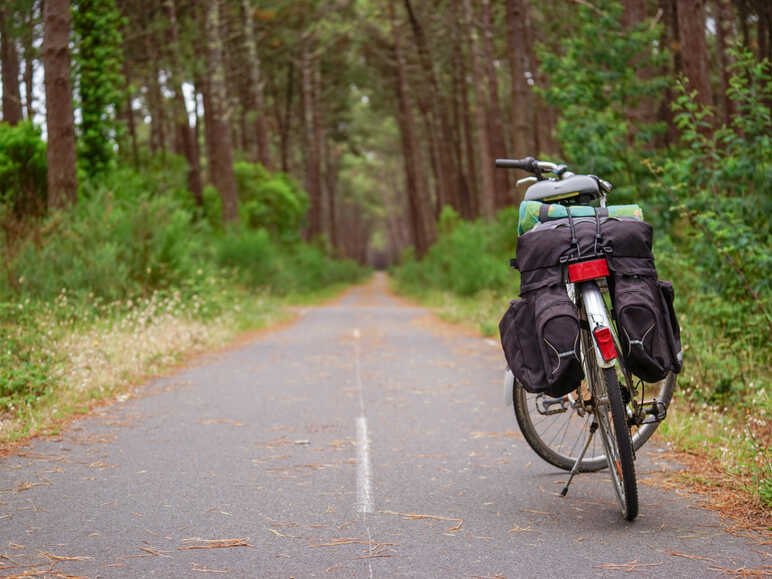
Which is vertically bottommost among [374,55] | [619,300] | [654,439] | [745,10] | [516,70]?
[654,439]

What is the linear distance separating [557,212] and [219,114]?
21.1 m

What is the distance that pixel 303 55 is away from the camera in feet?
131

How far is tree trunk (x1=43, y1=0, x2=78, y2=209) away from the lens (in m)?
14.5

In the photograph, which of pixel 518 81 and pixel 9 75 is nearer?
pixel 518 81

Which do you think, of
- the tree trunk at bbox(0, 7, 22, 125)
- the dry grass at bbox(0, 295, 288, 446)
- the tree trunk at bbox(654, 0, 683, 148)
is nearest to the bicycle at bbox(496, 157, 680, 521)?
the dry grass at bbox(0, 295, 288, 446)

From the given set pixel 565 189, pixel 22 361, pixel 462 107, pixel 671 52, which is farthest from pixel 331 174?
pixel 565 189

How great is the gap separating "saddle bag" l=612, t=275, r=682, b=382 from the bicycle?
8cm

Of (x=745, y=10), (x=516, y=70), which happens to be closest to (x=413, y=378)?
(x=516, y=70)

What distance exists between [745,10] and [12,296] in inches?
959

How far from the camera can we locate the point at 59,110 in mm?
14727

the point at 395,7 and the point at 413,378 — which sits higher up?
the point at 395,7

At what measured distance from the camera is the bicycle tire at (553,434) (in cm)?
556

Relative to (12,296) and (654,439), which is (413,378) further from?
(12,296)

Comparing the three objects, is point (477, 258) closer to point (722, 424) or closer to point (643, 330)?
point (722, 424)
